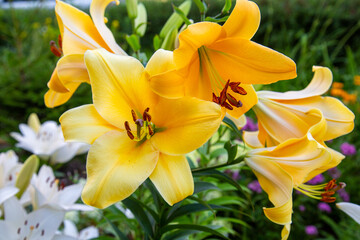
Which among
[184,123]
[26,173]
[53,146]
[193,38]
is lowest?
[53,146]

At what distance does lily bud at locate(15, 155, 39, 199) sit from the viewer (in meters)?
0.69

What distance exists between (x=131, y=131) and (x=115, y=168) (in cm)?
7

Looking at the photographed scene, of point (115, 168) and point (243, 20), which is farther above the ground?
point (243, 20)

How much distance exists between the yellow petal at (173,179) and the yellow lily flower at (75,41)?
175 mm

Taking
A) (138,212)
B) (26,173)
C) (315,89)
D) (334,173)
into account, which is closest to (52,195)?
(26,173)

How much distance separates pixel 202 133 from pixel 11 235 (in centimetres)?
45

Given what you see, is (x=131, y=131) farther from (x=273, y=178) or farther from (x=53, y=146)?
(x=53, y=146)

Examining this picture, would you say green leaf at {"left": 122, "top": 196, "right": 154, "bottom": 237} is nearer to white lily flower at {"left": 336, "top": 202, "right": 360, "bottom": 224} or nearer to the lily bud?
the lily bud

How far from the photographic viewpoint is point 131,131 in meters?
0.49

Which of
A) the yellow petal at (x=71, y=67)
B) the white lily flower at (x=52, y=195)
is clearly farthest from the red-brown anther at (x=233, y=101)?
the white lily flower at (x=52, y=195)

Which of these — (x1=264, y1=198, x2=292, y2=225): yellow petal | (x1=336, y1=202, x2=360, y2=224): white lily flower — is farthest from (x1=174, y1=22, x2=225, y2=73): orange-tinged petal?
(x1=336, y1=202, x2=360, y2=224): white lily flower

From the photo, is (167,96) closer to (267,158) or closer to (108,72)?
(108,72)

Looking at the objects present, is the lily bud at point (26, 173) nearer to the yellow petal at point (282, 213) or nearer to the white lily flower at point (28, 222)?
the white lily flower at point (28, 222)

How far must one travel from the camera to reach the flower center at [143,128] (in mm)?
451
